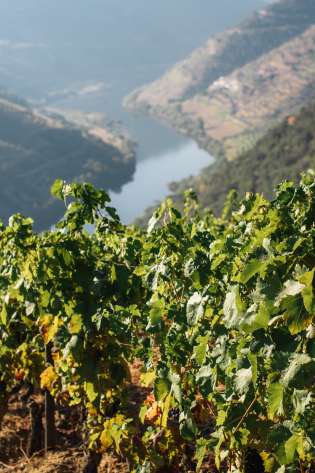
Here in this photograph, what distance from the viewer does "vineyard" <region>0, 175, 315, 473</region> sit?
2488 mm

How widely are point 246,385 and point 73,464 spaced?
3392mm

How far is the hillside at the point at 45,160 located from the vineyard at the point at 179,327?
313 feet

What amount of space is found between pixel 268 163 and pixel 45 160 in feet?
190

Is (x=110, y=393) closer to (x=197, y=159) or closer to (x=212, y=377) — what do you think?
(x=212, y=377)

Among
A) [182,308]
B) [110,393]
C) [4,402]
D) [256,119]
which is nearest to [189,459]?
[110,393]

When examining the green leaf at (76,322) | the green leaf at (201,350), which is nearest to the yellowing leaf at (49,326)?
the green leaf at (76,322)

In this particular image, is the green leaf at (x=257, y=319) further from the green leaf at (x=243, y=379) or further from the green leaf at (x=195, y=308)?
the green leaf at (x=195, y=308)

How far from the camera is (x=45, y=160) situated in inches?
5020

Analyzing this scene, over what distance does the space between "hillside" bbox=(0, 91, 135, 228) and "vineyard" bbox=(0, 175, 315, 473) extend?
9542 cm

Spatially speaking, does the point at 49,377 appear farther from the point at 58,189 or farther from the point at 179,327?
the point at 179,327

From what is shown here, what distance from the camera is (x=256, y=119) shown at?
160250 millimetres

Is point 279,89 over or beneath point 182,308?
over

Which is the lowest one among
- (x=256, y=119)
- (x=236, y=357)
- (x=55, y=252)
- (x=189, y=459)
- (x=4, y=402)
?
(x=189, y=459)

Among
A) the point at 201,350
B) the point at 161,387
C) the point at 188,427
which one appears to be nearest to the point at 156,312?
the point at 201,350
